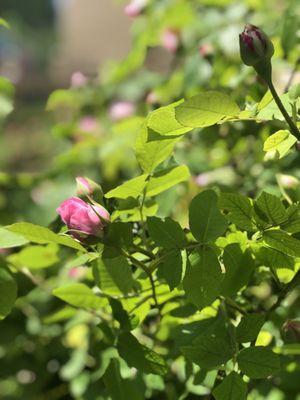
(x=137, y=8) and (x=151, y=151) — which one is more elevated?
(x=137, y=8)

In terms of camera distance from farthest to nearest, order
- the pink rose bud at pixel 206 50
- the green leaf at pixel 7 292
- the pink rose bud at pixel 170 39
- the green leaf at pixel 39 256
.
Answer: the pink rose bud at pixel 170 39 < the pink rose bud at pixel 206 50 < the green leaf at pixel 39 256 < the green leaf at pixel 7 292

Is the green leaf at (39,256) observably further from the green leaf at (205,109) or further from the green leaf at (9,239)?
the green leaf at (205,109)

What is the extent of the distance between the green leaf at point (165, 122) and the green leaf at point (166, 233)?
0.24ft

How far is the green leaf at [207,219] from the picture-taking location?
491 millimetres

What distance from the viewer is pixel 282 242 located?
481mm

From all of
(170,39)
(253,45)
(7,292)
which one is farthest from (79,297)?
(170,39)

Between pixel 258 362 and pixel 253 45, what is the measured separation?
0.24m

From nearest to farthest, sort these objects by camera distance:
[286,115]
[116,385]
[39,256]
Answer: [286,115]
[116,385]
[39,256]

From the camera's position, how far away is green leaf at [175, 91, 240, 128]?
0.46m

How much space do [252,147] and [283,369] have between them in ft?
1.24

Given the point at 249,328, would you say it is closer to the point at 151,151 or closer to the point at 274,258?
the point at 274,258

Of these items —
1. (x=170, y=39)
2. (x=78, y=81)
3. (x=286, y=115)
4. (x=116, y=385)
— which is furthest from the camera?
(x=78, y=81)

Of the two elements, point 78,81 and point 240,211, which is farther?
point 78,81

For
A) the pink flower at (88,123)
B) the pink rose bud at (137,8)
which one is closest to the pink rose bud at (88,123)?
the pink flower at (88,123)
